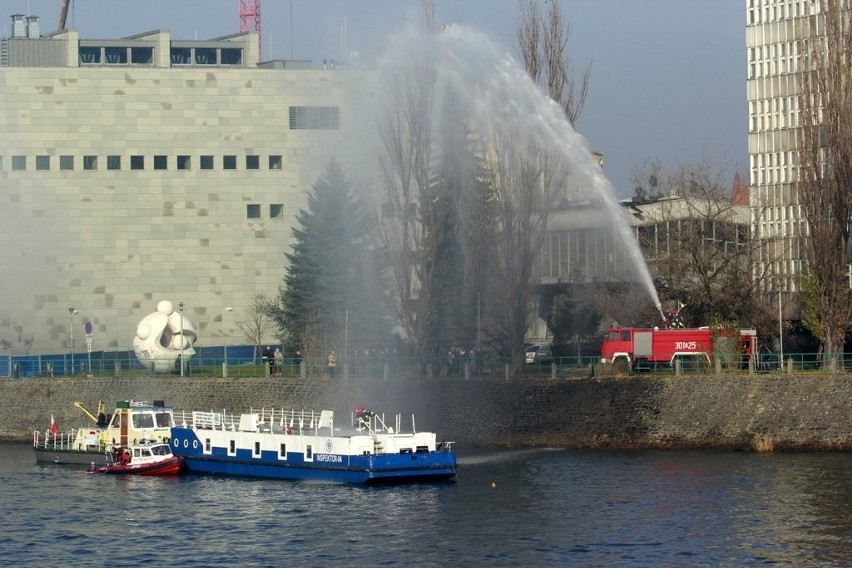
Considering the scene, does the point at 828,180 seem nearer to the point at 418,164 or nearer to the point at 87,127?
the point at 418,164

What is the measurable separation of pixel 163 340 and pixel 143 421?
59.2 ft

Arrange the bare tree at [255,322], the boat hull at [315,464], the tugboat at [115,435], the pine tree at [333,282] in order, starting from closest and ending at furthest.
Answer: the boat hull at [315,464]
the tugboat at [115,435]
the pine tree at [333,282]
the bare tree at [255,322]

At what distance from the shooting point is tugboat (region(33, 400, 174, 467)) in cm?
7081

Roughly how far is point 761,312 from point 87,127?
47.8 m

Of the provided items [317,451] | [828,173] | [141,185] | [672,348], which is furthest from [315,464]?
[141,185]

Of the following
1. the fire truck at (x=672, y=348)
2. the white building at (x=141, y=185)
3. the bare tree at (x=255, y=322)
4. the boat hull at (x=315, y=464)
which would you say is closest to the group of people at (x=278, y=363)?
the boat hull at (x=315, y=464)

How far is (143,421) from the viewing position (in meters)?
71.5

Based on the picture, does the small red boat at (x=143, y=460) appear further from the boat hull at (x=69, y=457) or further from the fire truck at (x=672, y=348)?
the fire truck at (x=672, y=348)

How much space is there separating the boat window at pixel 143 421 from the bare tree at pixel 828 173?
97.1 ft

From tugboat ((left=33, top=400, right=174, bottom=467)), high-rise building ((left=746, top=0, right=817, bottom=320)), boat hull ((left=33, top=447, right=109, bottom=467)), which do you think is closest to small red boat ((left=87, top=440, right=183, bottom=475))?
boat hull ((left=33, top=447, right=109, bottom=467))

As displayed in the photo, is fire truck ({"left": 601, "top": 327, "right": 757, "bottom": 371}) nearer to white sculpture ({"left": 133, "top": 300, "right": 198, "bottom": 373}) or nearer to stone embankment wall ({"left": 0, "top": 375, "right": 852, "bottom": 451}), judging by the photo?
stone embankment wall ({"left": 0, "top": 375, "right": 852, "bottom": 451})

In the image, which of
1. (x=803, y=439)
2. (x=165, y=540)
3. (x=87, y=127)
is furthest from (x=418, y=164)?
(x=87, y=127)

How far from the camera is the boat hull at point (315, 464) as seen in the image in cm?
5969

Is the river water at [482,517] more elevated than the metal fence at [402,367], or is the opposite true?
the metal fence at [402,367]
